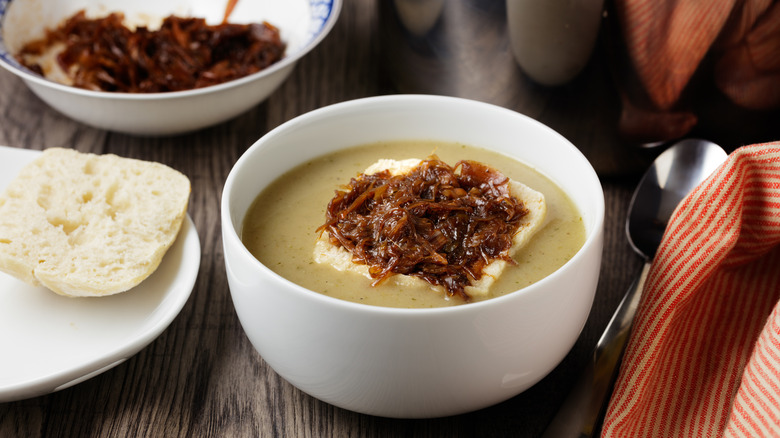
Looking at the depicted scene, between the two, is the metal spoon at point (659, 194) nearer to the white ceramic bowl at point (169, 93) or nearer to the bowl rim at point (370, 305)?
the bowl rim at point (370, 305)

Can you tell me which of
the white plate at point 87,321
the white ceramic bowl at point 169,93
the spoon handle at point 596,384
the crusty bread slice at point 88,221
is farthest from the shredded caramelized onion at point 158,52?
the spoon handle at point 596,384

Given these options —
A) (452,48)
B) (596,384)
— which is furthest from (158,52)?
(596,384)

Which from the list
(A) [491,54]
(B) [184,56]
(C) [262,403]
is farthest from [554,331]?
(B) [184,56]

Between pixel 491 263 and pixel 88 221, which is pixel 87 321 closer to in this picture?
pixel 88 221

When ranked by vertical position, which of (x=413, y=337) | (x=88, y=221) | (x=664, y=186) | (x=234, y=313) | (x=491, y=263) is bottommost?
(x=234, y=313)

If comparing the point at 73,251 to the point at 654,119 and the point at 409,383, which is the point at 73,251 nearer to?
the point at 409,383
